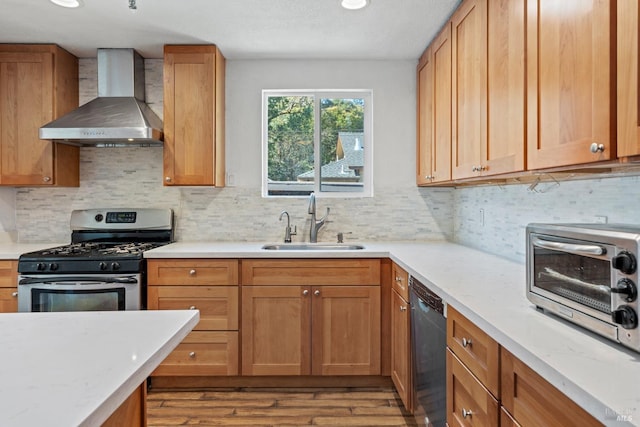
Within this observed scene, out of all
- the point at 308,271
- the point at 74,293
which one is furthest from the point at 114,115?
the point at 308,271

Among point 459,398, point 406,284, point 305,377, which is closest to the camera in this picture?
point 459,398

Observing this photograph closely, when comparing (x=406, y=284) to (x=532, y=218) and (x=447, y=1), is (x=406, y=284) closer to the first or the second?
(x=532, y=218)

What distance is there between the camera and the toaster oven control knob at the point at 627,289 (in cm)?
86

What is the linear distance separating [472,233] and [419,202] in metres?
0.54

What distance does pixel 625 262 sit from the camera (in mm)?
881

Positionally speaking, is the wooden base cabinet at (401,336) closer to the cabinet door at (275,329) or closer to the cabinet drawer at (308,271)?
the cabinet drawer at (308,271)

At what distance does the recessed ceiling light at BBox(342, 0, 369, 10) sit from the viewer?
2.24 m

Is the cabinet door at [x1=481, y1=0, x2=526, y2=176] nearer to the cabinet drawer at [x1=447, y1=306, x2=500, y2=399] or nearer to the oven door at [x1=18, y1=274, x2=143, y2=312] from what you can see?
the cabinet drawer at [x1=447, y1=306, x2=500, y2=399]

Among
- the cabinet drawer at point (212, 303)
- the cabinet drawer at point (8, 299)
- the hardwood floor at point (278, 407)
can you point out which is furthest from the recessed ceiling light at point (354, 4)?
the cabinet drawer at point (8, 299)

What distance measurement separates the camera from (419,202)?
323cm

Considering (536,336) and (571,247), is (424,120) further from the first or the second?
(536,336)

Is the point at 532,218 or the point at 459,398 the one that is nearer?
the point at 459,398

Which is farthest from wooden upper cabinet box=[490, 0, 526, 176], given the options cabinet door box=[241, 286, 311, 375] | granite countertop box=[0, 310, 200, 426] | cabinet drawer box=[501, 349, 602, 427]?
cabinet door box=[241, 286, 311, 375]

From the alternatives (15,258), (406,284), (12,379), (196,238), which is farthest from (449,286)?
(15,258)
